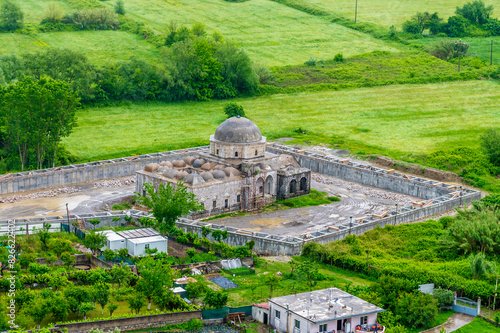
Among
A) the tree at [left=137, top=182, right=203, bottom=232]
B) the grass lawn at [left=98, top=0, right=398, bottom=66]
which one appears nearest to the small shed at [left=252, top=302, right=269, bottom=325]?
the tree at [left=137, top=182, right=203, bottom=232]

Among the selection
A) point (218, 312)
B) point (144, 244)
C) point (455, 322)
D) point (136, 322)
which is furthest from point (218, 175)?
point (455, 322)

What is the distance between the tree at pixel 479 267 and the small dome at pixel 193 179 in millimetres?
32419

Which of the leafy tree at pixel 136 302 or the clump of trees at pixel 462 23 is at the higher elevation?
the clump of trees at pixel 462 23

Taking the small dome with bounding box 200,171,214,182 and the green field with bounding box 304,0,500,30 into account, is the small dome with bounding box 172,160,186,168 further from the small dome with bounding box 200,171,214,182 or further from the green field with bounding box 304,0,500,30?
the green field with bounding box 304,0,500,30

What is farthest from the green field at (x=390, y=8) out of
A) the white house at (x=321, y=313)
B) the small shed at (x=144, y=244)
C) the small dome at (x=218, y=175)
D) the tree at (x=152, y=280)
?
the tree at (x=152, y=280)

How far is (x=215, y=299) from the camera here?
5662 centimetres

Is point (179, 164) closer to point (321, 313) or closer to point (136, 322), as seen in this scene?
point (136, 322)

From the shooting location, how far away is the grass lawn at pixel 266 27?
536 feet

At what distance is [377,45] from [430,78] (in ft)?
72.8

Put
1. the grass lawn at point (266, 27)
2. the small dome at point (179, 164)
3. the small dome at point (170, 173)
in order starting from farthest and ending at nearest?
the grass lawn at point (266, 27) → the small dome at point (179, 164) → the small dome at point (170, 173)

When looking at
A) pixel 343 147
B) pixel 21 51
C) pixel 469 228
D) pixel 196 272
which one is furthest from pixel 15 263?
pixel 21 51

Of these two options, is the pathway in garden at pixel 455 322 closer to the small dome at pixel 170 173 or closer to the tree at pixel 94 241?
the tree at pixel 94 241

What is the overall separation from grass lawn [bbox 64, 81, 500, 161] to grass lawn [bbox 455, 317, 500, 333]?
52.7m

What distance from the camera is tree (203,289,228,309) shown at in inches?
2232
